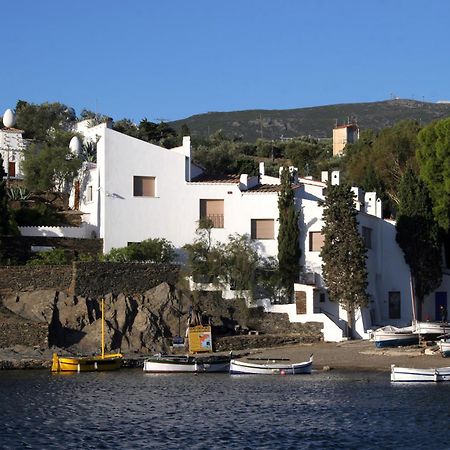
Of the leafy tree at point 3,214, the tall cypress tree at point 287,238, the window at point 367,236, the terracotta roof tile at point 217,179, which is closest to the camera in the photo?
the leafy tree at point 3,214

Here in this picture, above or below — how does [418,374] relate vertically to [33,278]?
below

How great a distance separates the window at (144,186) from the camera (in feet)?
220

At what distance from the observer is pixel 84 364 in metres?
56.5

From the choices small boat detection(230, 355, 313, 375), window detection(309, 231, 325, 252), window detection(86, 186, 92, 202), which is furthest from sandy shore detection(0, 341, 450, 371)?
window detection(86, 186, 92, 202)

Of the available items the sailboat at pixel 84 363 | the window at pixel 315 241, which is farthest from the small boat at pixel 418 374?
the window at pixel 315 241

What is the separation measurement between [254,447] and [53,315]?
27725 millimetres

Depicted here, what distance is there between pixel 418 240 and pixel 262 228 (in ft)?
32.1

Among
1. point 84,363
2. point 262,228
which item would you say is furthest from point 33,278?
point 262,228

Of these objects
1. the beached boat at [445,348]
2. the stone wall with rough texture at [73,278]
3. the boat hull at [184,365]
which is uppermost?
the stone wall with rough texture at [73,278]

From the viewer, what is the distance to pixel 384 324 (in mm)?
66500

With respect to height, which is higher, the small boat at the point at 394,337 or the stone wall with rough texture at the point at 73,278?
the stone wall with rough texture at the point at 73,278

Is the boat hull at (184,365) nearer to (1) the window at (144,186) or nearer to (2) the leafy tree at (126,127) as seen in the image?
(1) the window at (144,186)

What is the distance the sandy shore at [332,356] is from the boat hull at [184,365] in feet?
8.54

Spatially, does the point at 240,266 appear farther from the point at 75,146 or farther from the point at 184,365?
the point at 75,146
